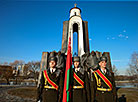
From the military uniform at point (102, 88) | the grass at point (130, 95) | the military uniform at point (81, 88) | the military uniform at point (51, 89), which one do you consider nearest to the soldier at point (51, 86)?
the military uniform at point (51, 89)

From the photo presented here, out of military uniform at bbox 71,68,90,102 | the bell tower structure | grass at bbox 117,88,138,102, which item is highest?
the bell tower structure

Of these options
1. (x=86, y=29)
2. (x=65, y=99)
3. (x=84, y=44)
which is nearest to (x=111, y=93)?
(x=65, y=99)

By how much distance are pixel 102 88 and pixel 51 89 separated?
1636 mm

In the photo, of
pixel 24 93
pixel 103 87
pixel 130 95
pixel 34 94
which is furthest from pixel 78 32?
pixel 24 93

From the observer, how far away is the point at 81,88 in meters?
2.73

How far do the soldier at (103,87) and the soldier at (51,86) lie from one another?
1.10 m

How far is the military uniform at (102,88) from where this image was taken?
248cm

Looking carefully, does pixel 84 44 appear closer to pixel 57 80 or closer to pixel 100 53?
pixel 100 53

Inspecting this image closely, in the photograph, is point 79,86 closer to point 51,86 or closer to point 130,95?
point 51,86

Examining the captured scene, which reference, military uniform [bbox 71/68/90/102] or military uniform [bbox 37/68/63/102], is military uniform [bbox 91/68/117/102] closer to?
military uniform [bbox 71/68/90/102]

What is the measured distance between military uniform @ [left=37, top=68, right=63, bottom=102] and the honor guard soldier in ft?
1.53

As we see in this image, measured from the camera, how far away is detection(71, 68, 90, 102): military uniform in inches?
103

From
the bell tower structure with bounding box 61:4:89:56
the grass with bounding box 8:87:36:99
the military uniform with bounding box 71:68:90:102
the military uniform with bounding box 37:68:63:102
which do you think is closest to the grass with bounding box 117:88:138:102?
the bell tower structure with bounding box 61:4:89:56

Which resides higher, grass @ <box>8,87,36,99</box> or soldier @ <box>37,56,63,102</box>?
soldier @ <box>37,56,63,102</box>
